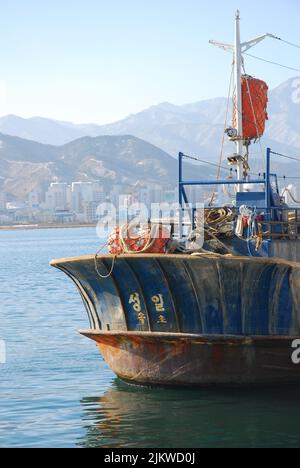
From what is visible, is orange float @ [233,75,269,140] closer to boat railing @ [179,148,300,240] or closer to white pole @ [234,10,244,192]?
white pole @ [234,10,244,192]

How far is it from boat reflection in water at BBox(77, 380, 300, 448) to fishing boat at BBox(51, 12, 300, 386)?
0.25 m

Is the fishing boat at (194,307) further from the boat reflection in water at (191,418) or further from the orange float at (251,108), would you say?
the orange float at (251,108)

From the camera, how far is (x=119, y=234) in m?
14.5

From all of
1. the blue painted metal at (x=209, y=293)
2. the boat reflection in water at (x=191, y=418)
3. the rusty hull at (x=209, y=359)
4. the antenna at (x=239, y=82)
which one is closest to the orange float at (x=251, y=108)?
the antenna at (x=239, y=82)

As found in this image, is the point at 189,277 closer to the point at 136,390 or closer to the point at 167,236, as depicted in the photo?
the point at 167,236

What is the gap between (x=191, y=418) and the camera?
1333 cm

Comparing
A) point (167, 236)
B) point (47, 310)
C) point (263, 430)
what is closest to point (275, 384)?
point (263, 430)

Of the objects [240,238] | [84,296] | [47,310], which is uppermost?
[240,238]

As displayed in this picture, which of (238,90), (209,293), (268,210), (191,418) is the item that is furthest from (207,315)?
(238,90)

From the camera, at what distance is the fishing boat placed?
550 inches

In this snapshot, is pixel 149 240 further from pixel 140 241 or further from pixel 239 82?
pixel 239 82

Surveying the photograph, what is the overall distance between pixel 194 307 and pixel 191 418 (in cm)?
176
